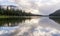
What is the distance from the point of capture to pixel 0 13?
121m
